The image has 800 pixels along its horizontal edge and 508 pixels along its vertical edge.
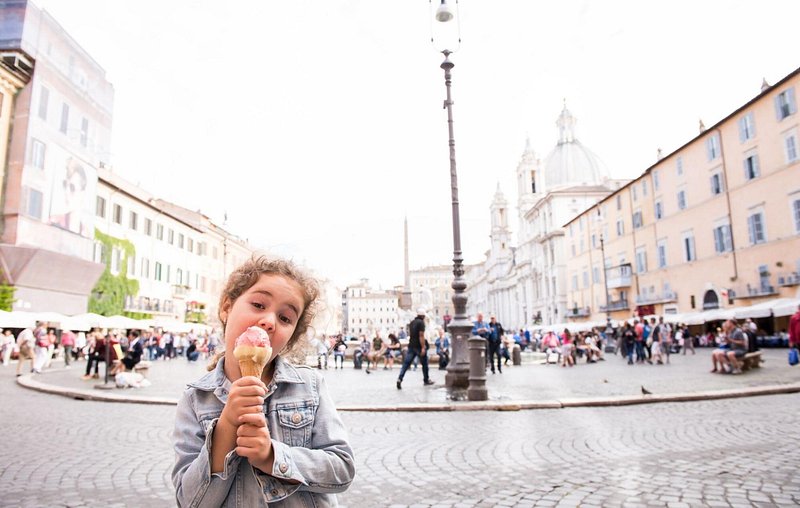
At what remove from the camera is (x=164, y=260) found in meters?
42.3

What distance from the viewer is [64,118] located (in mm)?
28688

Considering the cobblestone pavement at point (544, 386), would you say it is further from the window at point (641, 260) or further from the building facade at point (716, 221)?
the window at point (641, 260)

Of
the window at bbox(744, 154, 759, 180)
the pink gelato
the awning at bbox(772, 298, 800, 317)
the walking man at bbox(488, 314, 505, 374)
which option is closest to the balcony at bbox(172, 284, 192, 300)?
the walking man at bbox(488, 314, 505, 374)

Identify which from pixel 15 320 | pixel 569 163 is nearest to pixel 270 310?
pixel 15 320

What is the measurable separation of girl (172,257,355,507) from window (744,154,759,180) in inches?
1354

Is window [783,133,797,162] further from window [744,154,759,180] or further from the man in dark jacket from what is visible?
the man in dark jacket

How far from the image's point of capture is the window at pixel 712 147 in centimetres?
3309

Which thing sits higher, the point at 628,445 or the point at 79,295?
the point at 79,295

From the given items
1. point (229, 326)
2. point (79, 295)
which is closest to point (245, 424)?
point (229, 326)

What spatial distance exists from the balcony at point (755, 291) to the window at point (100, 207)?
3818cm

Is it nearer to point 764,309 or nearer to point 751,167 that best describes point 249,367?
point 764,309

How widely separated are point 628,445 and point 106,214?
118 feet

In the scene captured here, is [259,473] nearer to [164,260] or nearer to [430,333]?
[430,333]

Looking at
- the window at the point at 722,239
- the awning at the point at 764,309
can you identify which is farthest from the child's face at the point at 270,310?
the window at the point at 722,239
